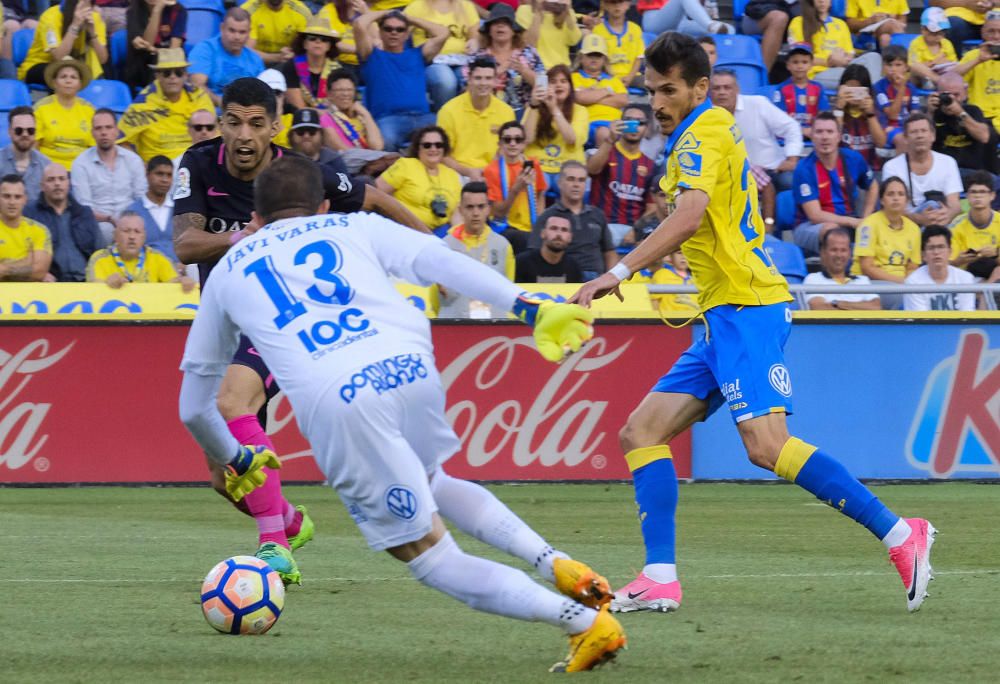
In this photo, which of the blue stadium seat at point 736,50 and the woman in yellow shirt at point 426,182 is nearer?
the woman in yellow shirt at point 426,182

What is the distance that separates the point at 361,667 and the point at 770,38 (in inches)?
538

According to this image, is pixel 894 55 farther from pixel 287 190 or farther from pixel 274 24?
pixel 287 190

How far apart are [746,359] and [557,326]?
1.76m

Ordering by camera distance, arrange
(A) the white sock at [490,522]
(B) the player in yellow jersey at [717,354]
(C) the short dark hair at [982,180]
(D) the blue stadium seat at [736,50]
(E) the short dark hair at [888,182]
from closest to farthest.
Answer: (A) the white sock at [490,522], (B) the player in yellow jersey at [717,354], (E) the short dark hair at [888,182], (C) the short dark hair at [982,180], (D) the blue stadium seat at [736,50]

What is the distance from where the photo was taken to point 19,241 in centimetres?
1339

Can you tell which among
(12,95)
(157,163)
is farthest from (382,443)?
(12,95)

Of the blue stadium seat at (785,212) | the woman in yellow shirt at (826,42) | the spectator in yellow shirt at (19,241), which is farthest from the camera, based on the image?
the woman in yellow shirt at (826,42)

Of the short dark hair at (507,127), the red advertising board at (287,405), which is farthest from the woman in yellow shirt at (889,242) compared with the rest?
the short dark hair at (507,127)

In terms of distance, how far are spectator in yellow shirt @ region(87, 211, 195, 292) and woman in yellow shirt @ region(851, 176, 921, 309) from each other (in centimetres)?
607

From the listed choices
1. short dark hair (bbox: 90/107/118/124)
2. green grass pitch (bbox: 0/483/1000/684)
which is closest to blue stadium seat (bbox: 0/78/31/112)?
short dark hair (bbox: 90/107/118/124)

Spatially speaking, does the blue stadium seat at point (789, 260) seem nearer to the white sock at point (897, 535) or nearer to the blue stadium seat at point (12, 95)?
the blue stadium seat at point (12, 95)

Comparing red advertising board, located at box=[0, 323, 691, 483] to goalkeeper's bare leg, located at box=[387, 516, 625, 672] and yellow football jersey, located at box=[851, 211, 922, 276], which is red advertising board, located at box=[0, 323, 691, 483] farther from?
goalkeeper's bare leg, located at box=[387, 516, 625, 672]

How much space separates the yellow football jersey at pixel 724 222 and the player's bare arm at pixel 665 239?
0.34 ft

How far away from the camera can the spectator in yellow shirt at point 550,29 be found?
16844 mm
